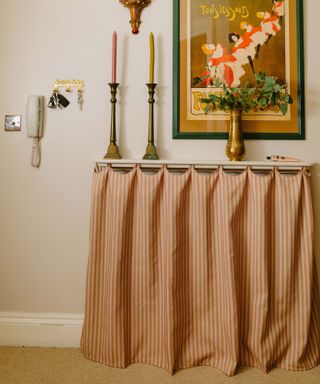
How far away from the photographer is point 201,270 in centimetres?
156

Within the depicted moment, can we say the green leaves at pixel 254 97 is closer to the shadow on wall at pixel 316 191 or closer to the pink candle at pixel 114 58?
the shadow on wall at pixel 316 191

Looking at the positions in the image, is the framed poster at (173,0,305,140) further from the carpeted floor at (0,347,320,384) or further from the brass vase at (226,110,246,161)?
the carpeted floor at (0,347,320,384)

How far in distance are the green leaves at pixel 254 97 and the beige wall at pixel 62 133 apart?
227mm

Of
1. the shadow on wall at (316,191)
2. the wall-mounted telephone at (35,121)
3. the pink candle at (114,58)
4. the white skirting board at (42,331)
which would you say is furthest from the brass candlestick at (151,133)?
the white skirting board at (42,331)

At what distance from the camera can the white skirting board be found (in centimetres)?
172

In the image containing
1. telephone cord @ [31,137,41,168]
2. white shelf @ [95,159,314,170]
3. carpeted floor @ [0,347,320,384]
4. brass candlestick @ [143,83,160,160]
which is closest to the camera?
carpeted floor @ [0,347,320,384]

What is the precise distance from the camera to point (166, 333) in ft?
5.03

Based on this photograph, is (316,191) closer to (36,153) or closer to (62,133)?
(62,133)

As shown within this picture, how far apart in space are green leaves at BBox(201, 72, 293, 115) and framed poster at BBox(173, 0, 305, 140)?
10 cm

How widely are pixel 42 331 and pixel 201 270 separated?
94cm

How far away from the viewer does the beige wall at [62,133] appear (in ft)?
5.72

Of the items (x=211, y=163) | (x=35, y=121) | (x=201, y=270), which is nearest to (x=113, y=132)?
(x=35, y=121)

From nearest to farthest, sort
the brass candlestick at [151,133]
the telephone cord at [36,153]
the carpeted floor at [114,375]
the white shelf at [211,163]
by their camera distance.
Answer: the carpeted floor at [114,375], the white shelf at [211,163], the brass candlestick at [151,133], the telephone cord at [36,153]

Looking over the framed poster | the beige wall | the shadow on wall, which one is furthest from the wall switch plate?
the shadow on wall
